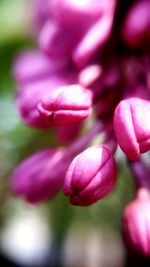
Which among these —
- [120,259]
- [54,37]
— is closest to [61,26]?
[54,37]

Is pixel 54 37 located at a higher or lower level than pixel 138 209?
higher

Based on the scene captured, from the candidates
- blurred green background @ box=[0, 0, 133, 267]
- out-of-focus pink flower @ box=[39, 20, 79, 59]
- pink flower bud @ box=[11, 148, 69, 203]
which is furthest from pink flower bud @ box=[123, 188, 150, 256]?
blurred green background @ box=[0, 0, 133, 267]

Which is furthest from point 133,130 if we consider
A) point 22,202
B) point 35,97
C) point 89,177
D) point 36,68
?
point 22,202

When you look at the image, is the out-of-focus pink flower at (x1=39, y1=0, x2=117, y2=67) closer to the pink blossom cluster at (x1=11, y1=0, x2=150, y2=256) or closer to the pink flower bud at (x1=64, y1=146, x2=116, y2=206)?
the pink blossom cluster at (x1=11, y1=0, x2=150, y2=256)

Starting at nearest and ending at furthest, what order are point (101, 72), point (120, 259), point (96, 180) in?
point (96, 180), point (101, 72), point (120, 259)

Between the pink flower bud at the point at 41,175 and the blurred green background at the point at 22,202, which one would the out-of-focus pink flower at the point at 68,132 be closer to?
the pink flower bud at the point at 41,175

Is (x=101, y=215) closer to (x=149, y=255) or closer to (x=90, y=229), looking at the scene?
(x=90, y=229)

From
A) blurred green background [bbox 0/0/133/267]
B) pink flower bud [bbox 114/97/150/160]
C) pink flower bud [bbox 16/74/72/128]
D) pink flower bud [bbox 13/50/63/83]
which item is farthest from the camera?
blurred green background [bbox 0/0/133/267]
